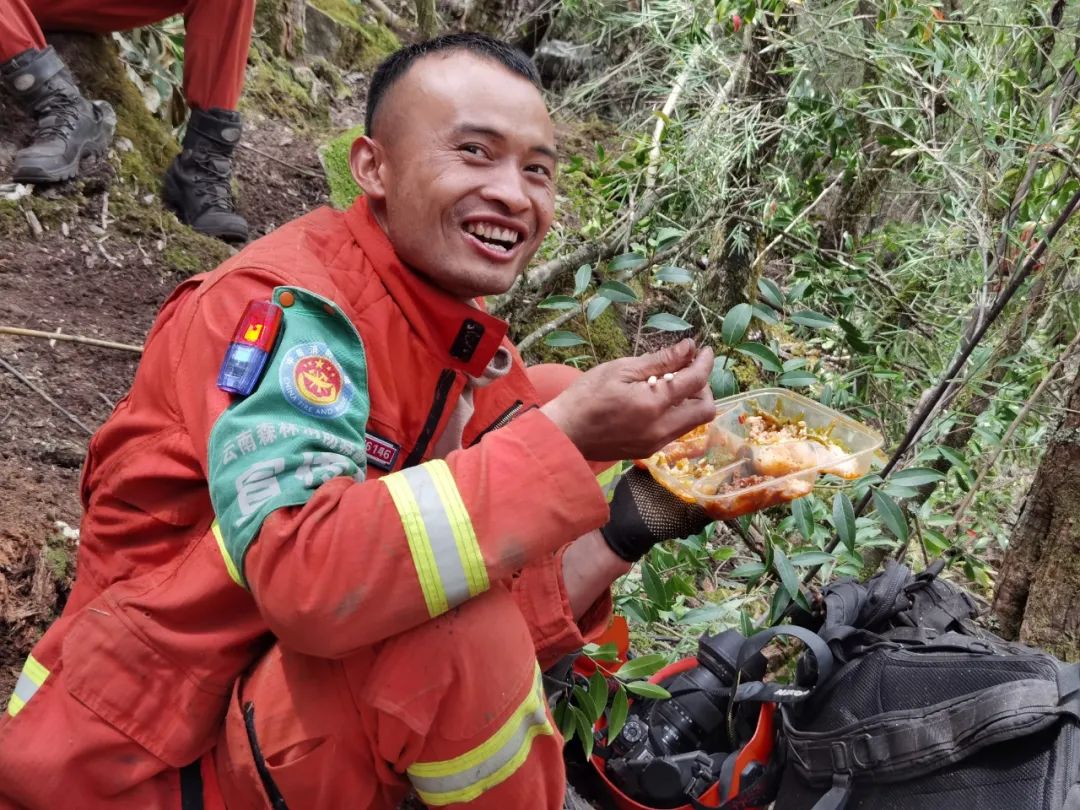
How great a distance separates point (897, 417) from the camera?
2.45 m

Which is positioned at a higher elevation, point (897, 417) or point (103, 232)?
point (897, 417)

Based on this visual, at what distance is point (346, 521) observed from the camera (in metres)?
1.09

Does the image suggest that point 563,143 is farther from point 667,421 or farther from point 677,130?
point 667,421

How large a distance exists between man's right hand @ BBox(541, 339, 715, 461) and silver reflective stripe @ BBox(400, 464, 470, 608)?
248 millimetres

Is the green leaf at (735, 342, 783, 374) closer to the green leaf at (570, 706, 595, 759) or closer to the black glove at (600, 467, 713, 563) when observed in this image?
the black glove at (600, 467, 713, 563)

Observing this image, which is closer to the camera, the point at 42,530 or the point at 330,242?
the point at 330,242

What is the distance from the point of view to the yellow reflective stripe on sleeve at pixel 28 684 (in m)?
1.27

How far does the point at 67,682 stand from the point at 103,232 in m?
1.98

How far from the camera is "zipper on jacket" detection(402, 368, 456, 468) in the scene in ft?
4.67

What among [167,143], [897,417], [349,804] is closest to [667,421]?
[349,804]

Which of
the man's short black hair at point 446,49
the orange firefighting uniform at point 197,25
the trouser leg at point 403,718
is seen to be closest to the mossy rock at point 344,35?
the orange firefighting uniform at point 197,25

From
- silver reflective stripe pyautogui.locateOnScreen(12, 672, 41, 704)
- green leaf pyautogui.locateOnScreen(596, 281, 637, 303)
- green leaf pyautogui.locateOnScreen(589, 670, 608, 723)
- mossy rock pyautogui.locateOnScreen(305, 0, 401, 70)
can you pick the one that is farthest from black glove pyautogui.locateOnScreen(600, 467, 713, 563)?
mossy rock pyautogui.locateOnScreen(305, 0, 401, 70)

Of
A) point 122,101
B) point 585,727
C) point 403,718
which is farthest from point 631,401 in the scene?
point 122,101

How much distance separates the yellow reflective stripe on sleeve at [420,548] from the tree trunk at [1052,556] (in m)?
1.49
